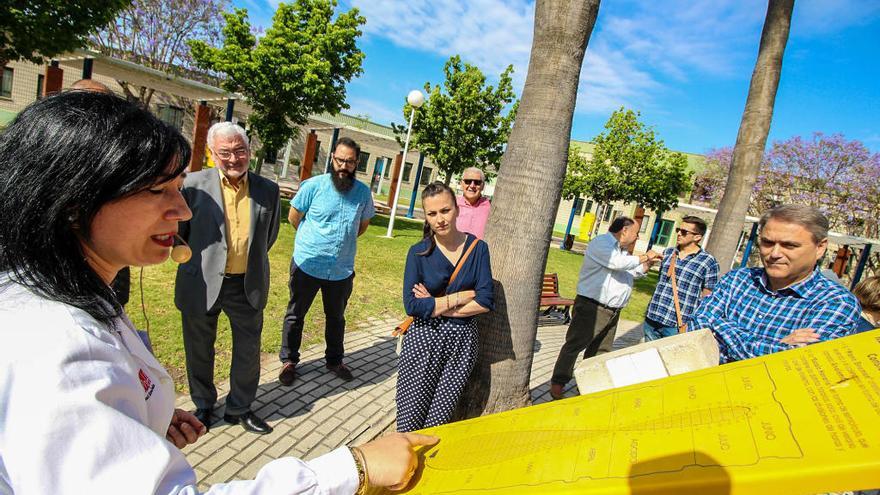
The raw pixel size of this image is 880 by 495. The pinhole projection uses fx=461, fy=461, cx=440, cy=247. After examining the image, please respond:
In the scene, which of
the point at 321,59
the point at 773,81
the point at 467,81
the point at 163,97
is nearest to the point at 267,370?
the point at 773,81

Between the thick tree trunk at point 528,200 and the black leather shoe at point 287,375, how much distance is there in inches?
64.1

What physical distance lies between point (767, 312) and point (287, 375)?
351cm

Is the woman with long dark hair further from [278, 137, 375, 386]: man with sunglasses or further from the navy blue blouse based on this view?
[278, 137, 375, 386]: man with sunglasses

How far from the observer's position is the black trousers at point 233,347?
3088 mm

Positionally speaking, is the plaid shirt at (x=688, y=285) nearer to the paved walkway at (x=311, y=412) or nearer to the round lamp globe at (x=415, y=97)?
the paved walkway at (x=311, y=412)

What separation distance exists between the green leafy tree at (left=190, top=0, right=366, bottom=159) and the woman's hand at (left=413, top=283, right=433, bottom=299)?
1290cm

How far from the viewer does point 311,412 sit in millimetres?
3648

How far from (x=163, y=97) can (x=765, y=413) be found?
33053mm

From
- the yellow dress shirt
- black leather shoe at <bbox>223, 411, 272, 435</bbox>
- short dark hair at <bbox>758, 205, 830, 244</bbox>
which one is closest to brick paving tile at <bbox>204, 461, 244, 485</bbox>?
black leather shoe at <bbox>223, 411, 272, 435</bbox>

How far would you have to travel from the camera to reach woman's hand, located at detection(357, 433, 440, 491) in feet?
3.61

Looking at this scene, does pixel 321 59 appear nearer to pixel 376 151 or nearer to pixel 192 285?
pixel 192 285

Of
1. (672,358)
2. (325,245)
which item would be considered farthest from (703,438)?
(325,245)

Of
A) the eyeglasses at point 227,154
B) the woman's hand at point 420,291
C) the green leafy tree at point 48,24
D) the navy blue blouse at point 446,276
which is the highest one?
the green leafy tree at point 48,24

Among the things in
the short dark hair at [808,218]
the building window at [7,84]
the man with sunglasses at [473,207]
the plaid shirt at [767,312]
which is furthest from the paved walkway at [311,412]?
the building window at [7,84]
